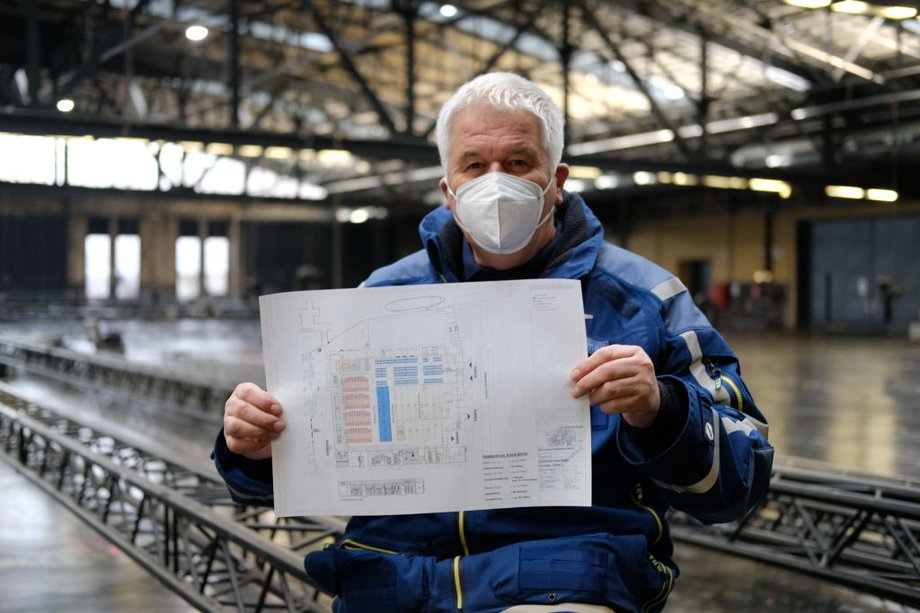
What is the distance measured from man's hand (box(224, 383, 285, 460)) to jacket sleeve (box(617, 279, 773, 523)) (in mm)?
691

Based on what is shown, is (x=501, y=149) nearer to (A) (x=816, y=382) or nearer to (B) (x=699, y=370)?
(B) (x=699, y=370)

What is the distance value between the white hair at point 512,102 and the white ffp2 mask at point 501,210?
109 millimetres

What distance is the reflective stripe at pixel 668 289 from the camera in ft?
6.87

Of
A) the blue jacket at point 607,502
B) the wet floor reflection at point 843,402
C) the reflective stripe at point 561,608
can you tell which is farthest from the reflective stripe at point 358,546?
the wet floor reflection at point 843,402

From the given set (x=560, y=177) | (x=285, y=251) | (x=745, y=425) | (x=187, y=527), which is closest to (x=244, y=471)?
(x=560, y=177)

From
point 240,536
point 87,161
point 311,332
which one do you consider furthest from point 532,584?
point 87,161

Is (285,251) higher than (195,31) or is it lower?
lower

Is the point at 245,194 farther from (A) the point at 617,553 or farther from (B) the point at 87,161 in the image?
(A) the point at 617,553

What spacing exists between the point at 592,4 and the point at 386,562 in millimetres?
20265

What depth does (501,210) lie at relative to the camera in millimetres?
2086

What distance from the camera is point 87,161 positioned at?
35906 mm

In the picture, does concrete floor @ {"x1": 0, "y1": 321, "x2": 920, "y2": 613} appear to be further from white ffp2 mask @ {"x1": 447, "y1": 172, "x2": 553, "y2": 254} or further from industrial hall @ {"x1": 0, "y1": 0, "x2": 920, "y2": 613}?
white ffp2 mask @ {"x1": 447, "y1": 172, "x2": 553, "y2": 254}

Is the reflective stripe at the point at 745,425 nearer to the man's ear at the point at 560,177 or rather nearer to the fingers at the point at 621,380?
the fingers at the point at 621,380

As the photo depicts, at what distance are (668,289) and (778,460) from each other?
5586 mm
